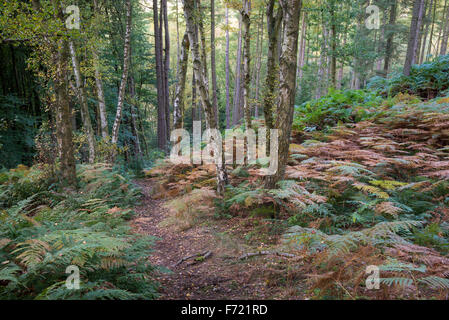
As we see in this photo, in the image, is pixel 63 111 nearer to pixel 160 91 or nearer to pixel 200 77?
pixel 200 77

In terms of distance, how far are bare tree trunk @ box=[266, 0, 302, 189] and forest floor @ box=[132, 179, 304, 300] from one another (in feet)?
5.26

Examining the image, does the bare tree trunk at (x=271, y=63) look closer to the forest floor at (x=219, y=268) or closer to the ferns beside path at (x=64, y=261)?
the forest floor at (x=219, y=268)

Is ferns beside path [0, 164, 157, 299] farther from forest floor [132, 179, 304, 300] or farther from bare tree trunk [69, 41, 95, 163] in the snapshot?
bare tree trunk [69, 41, 95, 163]

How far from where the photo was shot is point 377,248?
3.04m

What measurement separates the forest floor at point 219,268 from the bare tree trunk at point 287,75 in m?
1.60

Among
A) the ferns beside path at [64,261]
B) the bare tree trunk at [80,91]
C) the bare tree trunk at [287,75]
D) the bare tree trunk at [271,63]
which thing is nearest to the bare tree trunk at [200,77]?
the bare tree trunk at [271,63]

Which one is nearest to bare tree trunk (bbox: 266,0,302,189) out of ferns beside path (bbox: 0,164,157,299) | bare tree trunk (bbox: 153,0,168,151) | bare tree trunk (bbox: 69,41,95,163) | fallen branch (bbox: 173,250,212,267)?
fallen branch (bbox: 173,250,212,267)

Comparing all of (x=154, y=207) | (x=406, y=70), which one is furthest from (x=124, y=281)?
(x=406, y=70)

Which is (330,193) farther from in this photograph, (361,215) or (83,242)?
(83,242)

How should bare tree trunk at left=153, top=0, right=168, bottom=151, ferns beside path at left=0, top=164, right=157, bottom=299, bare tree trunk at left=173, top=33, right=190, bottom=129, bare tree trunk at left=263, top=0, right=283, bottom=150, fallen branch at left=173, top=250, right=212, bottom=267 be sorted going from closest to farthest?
ferns beside path at left=0, top=164, right=157, bottom=299 → fallen branch at left=173, top=250, right=212, bottom=267 → bare tree trunk at left=263, top=0, right=283, bottom=150 → bare tree trunk at left=173, top=33, right=190, bottom=129 → bare tree trunk at left=153, top=0, right=168, bottom=151

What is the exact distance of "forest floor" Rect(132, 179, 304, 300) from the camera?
126 inches

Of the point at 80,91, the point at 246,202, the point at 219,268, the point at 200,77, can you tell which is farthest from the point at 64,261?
the point at 80,91
